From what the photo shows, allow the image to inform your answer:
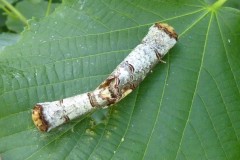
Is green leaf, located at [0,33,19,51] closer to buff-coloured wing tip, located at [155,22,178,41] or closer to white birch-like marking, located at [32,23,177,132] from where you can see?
white birch-like marking, located at [32,23,177,132]

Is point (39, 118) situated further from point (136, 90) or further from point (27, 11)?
point (27, 11)

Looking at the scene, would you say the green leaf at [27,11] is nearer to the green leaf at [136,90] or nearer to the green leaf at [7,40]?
the green leaf at [7,40]

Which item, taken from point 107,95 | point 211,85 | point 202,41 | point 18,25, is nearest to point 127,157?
point 107,95

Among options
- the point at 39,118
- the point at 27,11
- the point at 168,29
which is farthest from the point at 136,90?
the point at 27,11

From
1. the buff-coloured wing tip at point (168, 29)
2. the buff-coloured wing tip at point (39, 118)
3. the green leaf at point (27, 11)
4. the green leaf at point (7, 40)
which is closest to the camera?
the buff-coloured wing tip at point (39, 118)

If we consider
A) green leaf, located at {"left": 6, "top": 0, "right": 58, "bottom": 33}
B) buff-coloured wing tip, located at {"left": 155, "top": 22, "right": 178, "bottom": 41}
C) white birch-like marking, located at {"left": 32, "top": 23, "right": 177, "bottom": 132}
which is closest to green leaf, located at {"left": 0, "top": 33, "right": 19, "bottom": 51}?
green leaf, located at {"left": 6, "top": 0, "right": 58, "bottom": 33}

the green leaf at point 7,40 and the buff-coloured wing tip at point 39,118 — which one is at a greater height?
the green leaf at point 7,40

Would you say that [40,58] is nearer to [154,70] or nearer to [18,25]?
[154,70]

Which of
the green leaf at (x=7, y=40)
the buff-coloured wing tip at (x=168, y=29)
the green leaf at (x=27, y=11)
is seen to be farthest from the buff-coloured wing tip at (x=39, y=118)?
the green leaf at (x=27, y=11)
